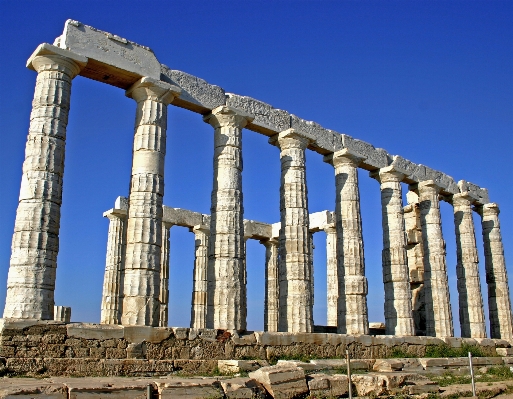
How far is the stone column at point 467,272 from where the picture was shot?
84.7ft

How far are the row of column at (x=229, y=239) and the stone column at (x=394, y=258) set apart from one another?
1.7 inches

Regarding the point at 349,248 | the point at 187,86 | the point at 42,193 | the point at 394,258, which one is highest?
the point at 187,86

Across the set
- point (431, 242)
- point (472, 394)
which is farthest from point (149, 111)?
point (431, 242)

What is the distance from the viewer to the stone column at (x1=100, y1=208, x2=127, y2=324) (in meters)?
22.6

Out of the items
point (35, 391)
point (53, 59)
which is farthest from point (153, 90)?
point (35, 391)

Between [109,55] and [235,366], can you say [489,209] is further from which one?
[109,55]

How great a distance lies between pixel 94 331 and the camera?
44.3ft

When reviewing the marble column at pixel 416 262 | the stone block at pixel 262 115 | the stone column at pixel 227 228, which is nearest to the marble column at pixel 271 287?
the marble column at pixel 416 262

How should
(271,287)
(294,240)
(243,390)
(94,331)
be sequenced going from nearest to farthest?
(243,390) → (94,331) → (294,240) → (271,287)

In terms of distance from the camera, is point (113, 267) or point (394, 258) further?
point (113, 267)

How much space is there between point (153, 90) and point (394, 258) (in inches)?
470

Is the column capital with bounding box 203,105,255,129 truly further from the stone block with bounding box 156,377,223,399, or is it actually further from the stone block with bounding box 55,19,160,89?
the stone block with bounding box 156,377,223,399

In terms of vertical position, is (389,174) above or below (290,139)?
below

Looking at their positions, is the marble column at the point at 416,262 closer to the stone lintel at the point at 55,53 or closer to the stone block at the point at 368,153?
the stone block at the point at 368,153
